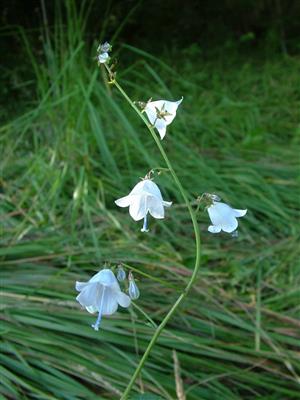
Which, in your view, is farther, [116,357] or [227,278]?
[227,278]

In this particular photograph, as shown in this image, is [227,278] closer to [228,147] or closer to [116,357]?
[116,357]

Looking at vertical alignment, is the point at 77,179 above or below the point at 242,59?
below

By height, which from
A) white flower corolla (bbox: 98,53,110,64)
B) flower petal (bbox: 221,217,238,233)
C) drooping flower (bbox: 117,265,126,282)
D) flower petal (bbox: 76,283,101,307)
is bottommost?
flower petal (bbox: 76,283,101,307)

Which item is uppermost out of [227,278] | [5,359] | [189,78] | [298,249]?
[189,78]

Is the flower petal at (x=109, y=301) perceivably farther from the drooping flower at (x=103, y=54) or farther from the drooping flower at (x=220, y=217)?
the drooping flower at (x=103, y=54)

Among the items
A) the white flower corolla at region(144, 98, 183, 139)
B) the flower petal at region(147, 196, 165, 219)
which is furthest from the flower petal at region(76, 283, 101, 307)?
the white flower corolla at region(144, 98, 183, 139)

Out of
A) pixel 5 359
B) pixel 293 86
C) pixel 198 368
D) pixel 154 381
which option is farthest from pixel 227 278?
pixel 293 86

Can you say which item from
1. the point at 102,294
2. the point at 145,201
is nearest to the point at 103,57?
the point at 145,201

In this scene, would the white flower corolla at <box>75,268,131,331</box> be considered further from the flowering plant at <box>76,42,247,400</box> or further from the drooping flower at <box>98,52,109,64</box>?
the drooping flower at <box>98,52,109,64</box>
